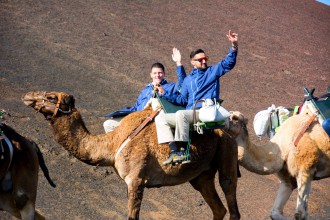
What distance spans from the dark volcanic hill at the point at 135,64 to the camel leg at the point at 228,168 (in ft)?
8.58

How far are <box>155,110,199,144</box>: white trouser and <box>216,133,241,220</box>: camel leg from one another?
2.91 feet

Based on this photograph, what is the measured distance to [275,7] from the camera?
100 feet

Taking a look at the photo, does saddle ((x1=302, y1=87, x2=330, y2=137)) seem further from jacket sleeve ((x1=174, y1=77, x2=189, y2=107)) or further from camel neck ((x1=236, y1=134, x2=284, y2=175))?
jacket sleeve ((x1=174, y1=77, x2=189, y2=107))

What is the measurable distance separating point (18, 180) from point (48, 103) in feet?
3.43

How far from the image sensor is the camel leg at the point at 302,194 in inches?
393

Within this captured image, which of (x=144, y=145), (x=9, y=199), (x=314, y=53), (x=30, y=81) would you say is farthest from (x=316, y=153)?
(x=314, y=53)

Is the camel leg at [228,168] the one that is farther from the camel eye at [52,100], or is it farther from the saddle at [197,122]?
the camel eye at [52,100]

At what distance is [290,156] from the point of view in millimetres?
10203

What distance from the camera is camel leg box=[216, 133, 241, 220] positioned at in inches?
360

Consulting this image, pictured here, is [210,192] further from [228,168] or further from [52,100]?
[52,100]

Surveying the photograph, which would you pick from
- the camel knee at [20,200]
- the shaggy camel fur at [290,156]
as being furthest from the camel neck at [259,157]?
the camel knee at [20,200]

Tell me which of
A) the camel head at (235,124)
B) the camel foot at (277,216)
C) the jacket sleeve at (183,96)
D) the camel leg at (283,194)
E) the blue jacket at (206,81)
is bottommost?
the camel foot at (277,216)

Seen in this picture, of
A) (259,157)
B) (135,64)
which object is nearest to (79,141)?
(259,157)

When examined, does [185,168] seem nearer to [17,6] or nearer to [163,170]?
[163,170]
